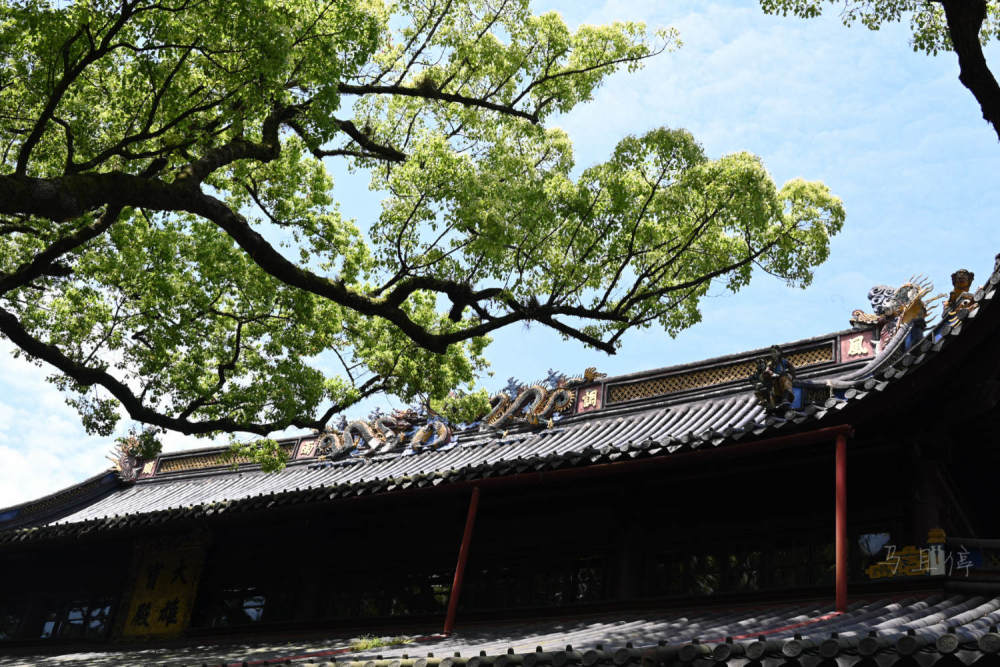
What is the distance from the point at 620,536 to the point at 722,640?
3.75m

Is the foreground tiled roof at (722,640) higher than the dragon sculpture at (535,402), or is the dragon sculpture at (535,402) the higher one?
the dragon sculpture at (535,402)

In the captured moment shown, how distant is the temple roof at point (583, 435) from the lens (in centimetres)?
778

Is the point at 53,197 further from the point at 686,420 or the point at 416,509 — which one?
the point at 686,420

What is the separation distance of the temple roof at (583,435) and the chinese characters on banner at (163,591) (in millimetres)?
847

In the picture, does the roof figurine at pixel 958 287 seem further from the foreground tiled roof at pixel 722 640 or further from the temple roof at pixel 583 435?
the foreground tiled roof at pixel 722 640

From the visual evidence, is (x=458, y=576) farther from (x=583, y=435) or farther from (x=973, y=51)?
(x=973, y=51)

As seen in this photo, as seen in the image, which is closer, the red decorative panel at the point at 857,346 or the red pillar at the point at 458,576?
the red pillar at the point at 458,576

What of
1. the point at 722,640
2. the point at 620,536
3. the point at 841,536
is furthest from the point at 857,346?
the point at 722,640

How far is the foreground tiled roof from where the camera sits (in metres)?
5.27

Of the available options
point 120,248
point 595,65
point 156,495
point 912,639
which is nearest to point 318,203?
point 120,248

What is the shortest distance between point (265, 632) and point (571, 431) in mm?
5375

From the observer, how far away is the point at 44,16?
9.37 metres

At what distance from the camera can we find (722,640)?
6.31 m

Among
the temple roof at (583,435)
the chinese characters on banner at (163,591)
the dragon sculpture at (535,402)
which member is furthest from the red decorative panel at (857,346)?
the chinese characters on banner at (163,591)
